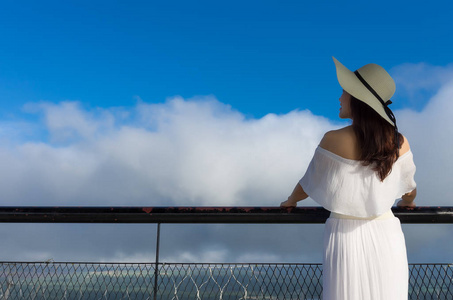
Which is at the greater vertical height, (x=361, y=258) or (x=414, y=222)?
(x=414, y=222)

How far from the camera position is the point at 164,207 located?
7.89 feet

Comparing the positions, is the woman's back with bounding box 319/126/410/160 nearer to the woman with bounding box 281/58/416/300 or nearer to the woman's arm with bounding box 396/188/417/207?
the woman with bounding box 281/58/416/300

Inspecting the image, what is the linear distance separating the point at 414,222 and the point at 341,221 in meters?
0.66

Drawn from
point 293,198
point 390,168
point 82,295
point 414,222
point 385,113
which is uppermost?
point 385,113

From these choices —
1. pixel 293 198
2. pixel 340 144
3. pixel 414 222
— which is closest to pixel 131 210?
pixel 293 198

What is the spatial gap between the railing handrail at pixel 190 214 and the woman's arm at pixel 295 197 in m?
0.03

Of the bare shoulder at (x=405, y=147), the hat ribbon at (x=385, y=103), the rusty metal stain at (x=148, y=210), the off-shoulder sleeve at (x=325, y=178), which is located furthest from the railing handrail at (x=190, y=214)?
the hat ribbon at (x=385, y=103)

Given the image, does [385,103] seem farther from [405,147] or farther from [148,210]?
[148,210]

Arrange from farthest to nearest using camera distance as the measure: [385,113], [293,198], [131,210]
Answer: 1. [131,210]
2. [293,198]
3. [385,113]

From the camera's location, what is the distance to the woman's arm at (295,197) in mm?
2189

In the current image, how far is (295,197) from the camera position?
2252 mm

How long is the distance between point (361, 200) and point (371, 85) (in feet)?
1.94

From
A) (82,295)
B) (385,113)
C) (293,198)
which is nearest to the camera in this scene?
(385,113)

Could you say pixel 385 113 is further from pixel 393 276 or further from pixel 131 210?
pixel 131 210
